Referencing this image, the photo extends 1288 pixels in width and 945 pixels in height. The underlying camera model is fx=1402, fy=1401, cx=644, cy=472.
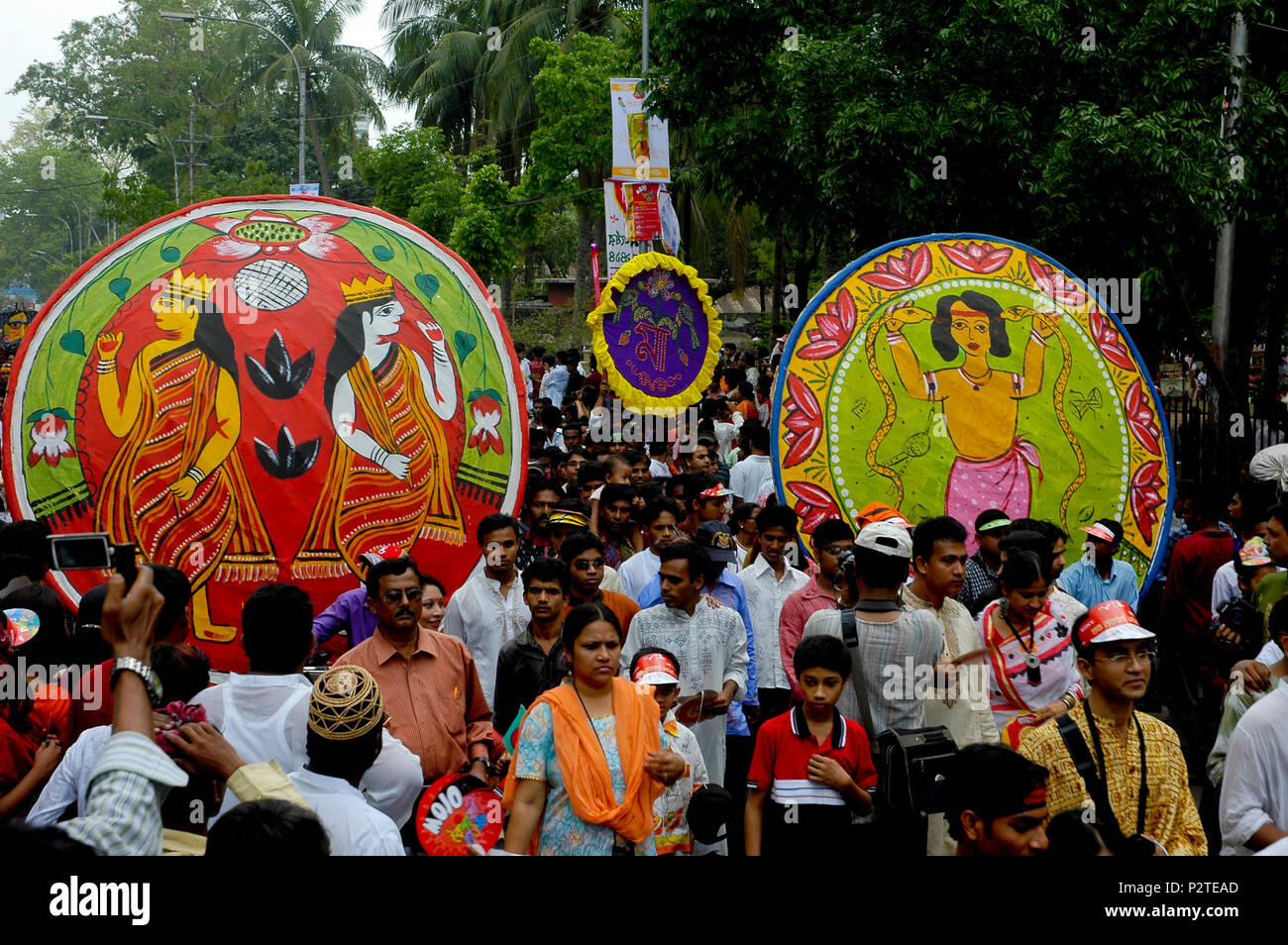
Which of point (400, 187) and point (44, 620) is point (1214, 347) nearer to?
point (44, 620)

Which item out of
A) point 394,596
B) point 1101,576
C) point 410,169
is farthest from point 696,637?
point 410,169

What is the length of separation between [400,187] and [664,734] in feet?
98.6

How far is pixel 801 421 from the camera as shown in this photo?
350 inches

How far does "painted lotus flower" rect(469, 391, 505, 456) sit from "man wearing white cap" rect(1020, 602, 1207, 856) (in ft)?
12.9

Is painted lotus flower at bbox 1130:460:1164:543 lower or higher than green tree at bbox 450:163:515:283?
lower

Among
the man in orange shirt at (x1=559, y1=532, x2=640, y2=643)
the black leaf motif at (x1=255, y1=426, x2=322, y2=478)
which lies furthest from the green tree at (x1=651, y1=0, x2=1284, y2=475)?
the black leaf motif at (x1=255, y1=426, x2=322, y2=478)

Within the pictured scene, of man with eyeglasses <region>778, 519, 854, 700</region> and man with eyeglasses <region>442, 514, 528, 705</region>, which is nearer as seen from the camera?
man with eyeglasses <region>778, 519, 854, 700</region>

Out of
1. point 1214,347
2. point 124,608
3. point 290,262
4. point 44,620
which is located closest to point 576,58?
point 1214,347

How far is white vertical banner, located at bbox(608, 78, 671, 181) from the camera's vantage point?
17953mm

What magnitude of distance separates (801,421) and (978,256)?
1904 millimetres

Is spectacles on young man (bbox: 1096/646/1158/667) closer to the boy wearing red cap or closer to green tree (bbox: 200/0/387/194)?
the boy wearing red cap

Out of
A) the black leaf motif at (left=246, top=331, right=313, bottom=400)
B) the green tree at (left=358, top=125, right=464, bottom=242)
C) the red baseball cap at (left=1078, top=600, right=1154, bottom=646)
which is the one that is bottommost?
the red baseball cap at (left=1078, top=600, right=1154, bottom=646)

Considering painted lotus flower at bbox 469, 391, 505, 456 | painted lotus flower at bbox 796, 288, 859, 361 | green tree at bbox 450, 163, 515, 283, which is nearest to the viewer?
painted lotus flower at bbox 469, 391, 505, 456
